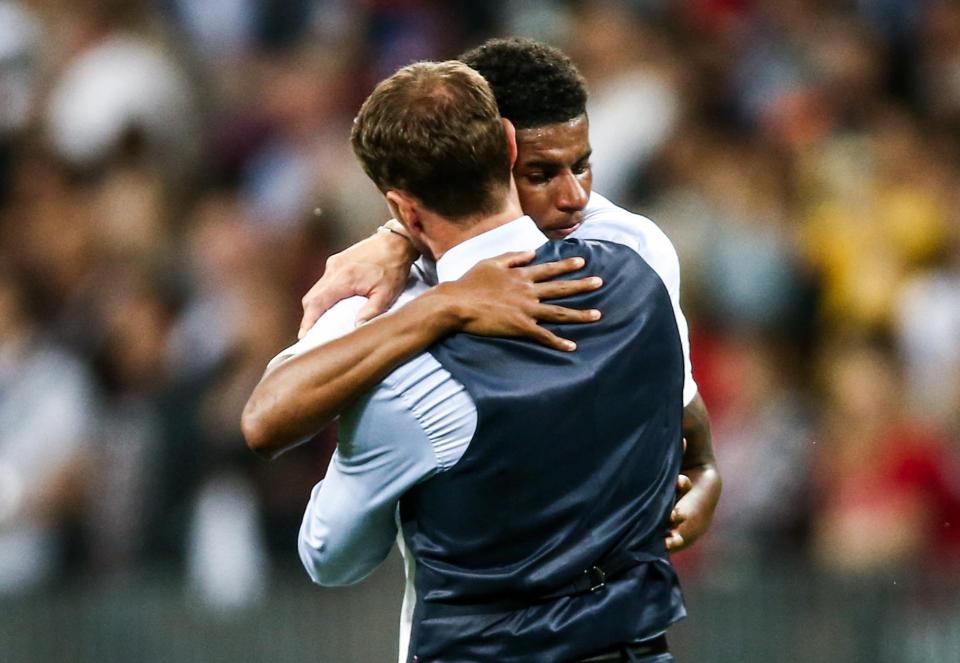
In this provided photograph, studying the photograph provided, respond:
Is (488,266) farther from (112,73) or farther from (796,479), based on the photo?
(112,73)

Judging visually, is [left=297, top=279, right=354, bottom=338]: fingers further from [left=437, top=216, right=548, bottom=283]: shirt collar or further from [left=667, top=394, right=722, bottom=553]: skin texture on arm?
[left=667, top=394, right=722, bottom=553]: skin texture on arm

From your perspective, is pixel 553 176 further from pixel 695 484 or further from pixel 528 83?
pixel 695 484

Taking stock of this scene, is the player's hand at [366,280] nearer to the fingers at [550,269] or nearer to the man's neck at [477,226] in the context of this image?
the man's neck at [477,226]

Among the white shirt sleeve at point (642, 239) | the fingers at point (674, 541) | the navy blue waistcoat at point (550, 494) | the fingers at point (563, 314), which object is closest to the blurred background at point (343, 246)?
the fingers at point (674, 541)

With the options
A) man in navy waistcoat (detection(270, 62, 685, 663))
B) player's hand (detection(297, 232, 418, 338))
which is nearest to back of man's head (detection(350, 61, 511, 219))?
man in navy waistcoat (detection(270, 62, 685, 663))

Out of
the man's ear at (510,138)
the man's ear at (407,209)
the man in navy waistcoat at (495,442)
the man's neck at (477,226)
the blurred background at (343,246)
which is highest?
the man's ear at (510,138)

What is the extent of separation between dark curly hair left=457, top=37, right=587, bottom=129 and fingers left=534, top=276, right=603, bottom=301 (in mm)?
452

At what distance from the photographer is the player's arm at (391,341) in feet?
9.68

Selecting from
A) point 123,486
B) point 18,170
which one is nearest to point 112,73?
point 18,170

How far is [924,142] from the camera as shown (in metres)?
7.82

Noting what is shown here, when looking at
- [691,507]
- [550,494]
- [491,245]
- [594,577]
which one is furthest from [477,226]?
[691,507]

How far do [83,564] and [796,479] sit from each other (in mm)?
2887

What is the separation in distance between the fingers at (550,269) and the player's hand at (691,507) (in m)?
0.51

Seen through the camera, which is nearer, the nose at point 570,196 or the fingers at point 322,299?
the fingers at point 322,299
